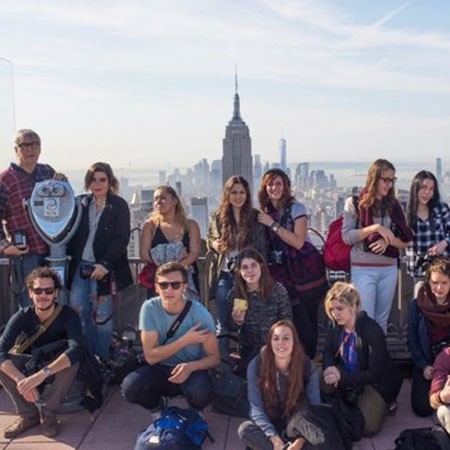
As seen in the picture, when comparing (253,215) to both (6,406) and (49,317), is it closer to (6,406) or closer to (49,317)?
(49,317)

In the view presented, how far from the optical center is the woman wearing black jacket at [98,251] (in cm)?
536

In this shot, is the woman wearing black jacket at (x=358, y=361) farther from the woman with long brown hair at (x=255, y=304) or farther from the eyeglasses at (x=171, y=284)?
the eyeglasses at (x=171, y=284)

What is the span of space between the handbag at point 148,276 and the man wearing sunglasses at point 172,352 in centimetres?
72

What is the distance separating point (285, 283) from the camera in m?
5.41

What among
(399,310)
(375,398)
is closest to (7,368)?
(375,398)

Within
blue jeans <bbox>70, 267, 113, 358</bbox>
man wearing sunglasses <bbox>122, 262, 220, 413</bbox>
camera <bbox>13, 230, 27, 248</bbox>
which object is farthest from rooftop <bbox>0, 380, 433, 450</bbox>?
camera <bbox>13, 230, 27, 248</bbox>

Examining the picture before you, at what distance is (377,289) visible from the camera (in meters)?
5.29

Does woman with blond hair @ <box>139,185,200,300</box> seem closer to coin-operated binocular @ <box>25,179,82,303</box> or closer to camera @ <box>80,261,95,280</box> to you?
camera @ <box>80,261,95,280</box>

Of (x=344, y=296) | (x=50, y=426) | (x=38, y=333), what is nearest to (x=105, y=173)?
(x=38, y=333)

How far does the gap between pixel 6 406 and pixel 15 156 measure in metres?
2.08

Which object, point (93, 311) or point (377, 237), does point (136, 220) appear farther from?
point (377, 237)

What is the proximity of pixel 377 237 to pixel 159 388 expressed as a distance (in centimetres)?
207

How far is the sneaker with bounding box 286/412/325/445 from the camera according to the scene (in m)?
3.95

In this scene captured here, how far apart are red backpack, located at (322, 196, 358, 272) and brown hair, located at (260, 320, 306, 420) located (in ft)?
4.34
